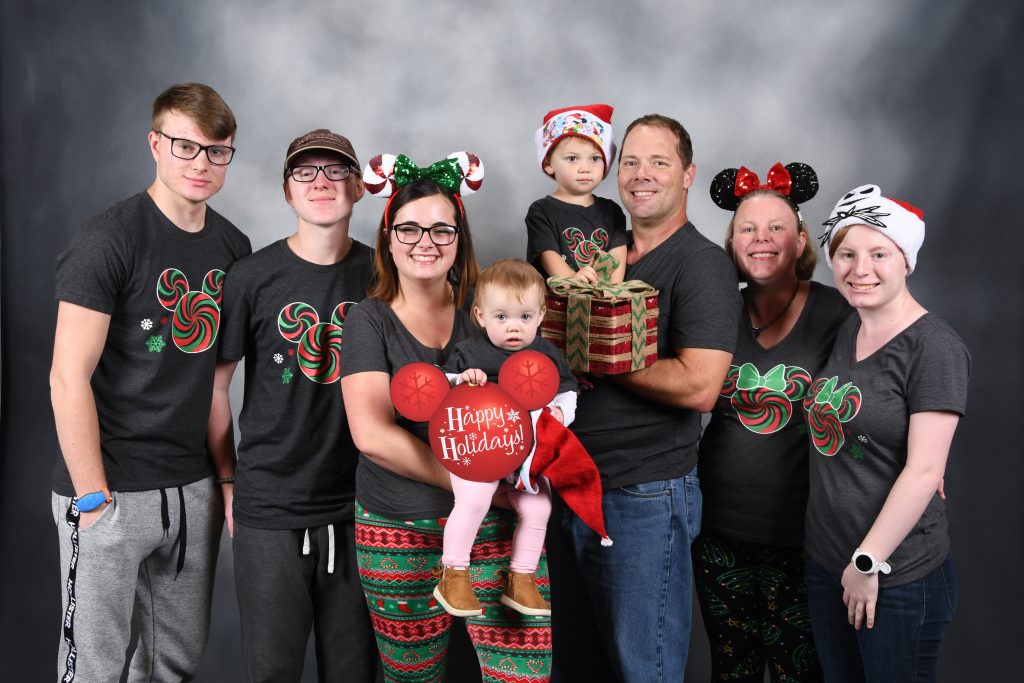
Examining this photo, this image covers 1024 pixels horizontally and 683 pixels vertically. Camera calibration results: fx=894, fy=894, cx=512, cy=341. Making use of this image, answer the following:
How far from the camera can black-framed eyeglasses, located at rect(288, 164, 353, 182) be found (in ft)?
9.13

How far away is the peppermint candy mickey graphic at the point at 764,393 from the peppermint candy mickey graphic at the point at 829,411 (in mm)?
138

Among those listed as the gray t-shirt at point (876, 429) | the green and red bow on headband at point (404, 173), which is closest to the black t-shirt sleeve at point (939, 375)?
the gray t-shirt at point (876, 429)

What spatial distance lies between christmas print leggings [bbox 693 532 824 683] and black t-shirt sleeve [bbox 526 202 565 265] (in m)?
1.13

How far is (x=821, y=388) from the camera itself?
2.64m

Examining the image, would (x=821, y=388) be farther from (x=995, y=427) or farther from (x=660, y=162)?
(x=995, y=427)

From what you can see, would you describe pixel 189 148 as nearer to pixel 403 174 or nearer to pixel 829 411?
pixel 403 174

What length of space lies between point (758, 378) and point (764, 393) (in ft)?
0.17

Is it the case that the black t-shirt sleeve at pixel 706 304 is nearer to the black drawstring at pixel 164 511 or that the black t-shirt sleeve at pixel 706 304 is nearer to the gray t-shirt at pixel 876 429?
the gray t-shirt at pixel 876 429

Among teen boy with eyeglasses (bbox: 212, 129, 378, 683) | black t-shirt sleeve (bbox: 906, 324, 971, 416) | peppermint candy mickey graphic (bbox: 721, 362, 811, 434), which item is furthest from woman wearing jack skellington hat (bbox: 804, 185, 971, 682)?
teen boy with eyeglasses (bbox: 212, 129, 378, 683)

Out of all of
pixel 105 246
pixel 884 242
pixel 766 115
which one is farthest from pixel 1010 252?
pixel 105 246

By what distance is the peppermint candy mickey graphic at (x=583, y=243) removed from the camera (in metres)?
3.18

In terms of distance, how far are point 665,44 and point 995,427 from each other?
2.29 metres

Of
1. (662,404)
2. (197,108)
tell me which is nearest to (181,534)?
(197,108)

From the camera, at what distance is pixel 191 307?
278cm
